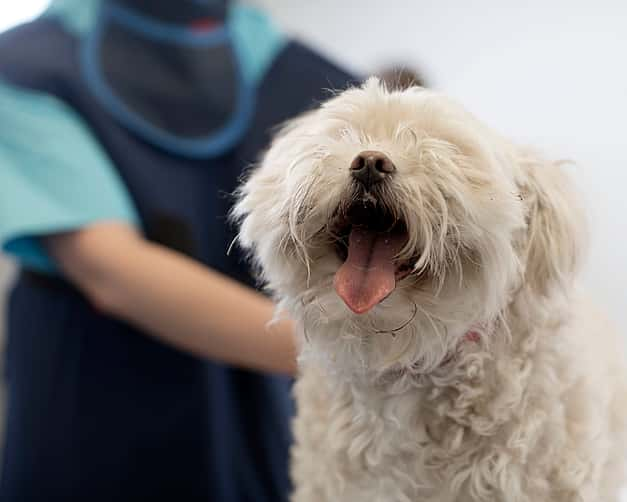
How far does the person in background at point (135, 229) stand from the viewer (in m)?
0.61

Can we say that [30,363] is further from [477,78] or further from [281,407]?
[477,78]

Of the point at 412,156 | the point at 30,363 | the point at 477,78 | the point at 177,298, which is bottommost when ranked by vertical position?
the point at 30,363

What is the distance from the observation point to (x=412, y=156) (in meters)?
0.31

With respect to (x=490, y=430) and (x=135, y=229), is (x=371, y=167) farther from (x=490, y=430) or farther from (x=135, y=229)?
(x=135, y=229)

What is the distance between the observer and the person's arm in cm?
54

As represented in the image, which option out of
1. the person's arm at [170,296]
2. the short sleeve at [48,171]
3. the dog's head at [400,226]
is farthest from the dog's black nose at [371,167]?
the short sleeve at [48,171]

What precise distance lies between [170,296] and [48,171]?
0.51 ft

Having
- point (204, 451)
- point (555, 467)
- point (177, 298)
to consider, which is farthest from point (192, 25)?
point (555, 467)

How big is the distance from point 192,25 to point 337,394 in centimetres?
47

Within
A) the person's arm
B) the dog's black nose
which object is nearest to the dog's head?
the dog's black nose

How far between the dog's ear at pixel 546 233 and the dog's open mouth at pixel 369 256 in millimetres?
75

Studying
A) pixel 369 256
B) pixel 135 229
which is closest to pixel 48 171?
pixel 135 229

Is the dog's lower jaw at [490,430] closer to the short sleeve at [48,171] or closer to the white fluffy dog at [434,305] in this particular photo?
the white fluffy dog at [434,305]

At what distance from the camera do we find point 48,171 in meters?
0.59
